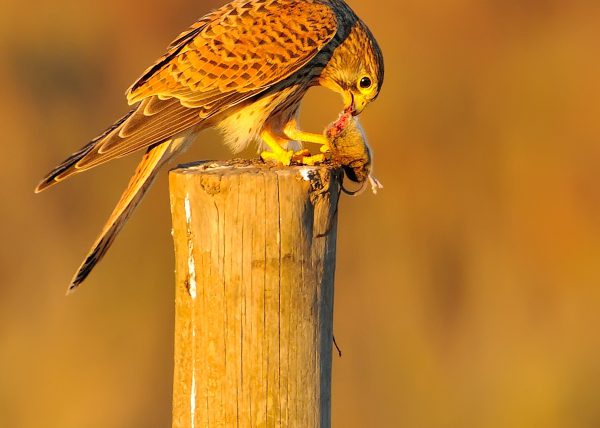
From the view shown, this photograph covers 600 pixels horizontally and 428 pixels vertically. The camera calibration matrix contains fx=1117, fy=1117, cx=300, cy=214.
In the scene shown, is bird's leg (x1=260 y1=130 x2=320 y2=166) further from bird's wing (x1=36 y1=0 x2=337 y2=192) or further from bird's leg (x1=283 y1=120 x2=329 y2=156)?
bird's wing (x1=36 y1=0 x2=337 y2=192)

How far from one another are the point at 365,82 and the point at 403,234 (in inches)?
76.0

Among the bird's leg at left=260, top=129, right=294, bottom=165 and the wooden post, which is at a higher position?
the bird's leg at left=260, top=129, right=294, bottom=165

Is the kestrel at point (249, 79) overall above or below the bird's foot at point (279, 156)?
above

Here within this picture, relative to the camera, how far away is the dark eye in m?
4.86

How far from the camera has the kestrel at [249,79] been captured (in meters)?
4.37

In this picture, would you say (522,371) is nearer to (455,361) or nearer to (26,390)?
(455,361)

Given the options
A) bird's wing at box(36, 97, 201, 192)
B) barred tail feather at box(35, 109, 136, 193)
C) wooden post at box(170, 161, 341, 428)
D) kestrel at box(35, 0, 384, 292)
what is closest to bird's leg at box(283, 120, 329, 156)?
kestrel at box(35, 0, 384, 292)

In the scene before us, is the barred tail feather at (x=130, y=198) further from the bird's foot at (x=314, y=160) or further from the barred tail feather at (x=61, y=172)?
the bird's foot at (x=314, y=160)

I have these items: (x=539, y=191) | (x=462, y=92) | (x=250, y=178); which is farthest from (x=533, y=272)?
(x=250, y=178)

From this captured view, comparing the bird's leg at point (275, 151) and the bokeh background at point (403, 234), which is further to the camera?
the bokeh background at point (403, 234)

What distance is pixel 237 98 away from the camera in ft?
15.0

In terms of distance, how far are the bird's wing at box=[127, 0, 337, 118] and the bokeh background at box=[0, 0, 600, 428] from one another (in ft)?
6.17

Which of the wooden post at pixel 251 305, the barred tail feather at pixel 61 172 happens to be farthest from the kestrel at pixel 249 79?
the wooden post at pixel 251 305

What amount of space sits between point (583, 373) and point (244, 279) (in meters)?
3.39
